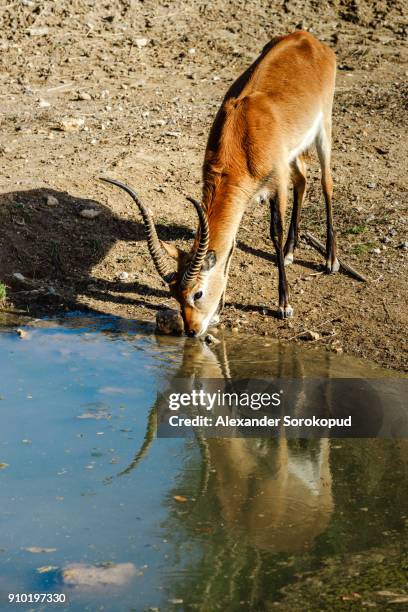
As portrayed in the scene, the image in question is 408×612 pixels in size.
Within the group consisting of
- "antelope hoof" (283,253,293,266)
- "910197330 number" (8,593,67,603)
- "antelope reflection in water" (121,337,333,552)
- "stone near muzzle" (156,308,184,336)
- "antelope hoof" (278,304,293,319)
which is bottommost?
"910197330 number" (8,593,67,603)

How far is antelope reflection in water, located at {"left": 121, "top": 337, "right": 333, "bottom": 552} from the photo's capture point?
5.04 metres

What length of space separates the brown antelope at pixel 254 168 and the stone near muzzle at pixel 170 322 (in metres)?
0.27

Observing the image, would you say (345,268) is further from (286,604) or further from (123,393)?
(286,604)

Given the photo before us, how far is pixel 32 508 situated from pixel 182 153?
5966 millimetres

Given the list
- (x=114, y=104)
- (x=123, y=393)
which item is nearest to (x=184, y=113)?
(x=114, y=104)

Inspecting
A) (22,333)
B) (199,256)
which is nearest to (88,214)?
(22,333)

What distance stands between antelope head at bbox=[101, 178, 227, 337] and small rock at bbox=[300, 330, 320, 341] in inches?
28.6

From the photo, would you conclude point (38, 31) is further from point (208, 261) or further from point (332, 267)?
point (208, 261)

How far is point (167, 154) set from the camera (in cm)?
1052

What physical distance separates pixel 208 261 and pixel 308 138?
1910 mm

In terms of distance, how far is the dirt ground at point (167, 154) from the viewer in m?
8.46

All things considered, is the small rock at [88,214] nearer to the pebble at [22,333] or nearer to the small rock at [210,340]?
the pebble at [22,333]

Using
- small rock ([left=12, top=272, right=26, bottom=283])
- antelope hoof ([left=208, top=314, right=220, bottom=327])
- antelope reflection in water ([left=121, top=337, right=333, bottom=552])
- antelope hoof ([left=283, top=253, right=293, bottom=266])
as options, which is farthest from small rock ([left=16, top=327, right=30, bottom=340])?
antelope hoof ([left=283, top=253, right=293, bottom=266])

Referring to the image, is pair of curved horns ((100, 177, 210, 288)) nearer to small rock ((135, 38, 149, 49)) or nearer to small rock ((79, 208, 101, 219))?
small rock ((79, 208, 101, 219))
